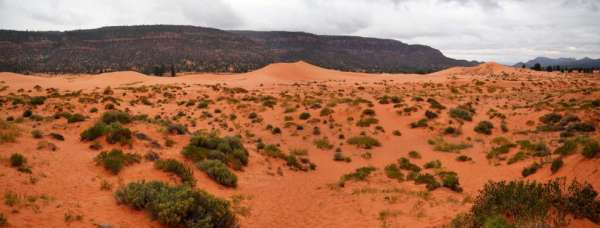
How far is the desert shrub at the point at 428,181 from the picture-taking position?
13.2 m

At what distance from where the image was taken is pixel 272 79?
64.6 meters

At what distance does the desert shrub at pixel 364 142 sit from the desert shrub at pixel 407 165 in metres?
3.64

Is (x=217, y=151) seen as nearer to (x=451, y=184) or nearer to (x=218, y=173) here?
(x=218, y=173)

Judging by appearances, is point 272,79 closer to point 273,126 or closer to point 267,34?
point 273,126

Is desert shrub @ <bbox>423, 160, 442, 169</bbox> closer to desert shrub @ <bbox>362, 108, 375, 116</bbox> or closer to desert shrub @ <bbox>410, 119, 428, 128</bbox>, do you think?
desert shrub @ <bbox>410, 119, 428, 128</bbox>

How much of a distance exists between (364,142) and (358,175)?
20.5ft

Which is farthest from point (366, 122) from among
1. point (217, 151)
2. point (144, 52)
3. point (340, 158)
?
point (144, 52)

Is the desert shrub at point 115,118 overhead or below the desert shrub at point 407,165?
overhead

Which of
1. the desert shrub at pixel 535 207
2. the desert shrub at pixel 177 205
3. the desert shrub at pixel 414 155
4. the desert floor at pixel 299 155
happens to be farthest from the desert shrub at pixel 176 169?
the desert shrub at pixel 414 155

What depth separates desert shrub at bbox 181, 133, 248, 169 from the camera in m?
14.2

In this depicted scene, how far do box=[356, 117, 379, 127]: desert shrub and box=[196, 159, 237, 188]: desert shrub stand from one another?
14.2m

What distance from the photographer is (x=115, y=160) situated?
11.5 m

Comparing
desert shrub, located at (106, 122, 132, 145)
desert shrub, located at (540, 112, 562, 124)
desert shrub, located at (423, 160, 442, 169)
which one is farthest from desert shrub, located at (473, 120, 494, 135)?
desert shrub, located at (106, 122, 132, 145)

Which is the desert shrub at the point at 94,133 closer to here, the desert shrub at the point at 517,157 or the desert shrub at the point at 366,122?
the desert shrub at the point at 366,122
